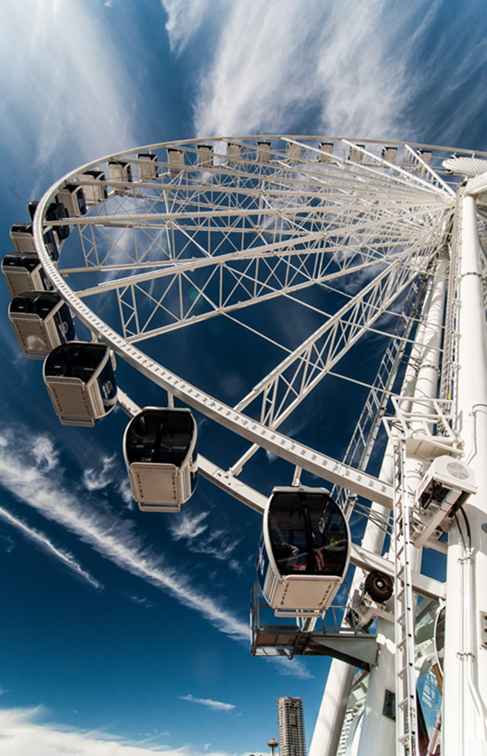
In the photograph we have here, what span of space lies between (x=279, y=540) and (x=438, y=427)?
283 centimetres

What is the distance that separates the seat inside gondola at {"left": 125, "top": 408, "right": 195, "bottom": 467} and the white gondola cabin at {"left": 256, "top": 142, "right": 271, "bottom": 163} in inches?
650

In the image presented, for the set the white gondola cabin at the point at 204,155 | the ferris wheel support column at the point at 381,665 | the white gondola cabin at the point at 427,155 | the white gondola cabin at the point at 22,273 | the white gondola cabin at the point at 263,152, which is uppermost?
the white gondola cabin at the point at 427,155

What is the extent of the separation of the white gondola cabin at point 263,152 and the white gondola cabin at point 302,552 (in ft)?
59.2

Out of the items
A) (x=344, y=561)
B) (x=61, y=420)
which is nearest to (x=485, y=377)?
(x=344, y=561)

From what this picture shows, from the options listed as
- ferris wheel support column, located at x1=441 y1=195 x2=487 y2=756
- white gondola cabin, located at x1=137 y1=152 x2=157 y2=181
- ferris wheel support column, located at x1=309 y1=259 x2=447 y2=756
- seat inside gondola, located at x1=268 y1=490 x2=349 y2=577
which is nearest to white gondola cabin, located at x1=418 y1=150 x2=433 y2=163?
white gondola cabin, located at x1=137 y1=152 x2=157 y2=181

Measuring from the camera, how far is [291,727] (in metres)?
98.9

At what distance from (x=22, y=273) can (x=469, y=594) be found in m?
10.9

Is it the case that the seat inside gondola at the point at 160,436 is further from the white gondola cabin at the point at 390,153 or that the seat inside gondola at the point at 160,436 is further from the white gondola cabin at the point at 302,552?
the white gondola cabin at the point at 390,153

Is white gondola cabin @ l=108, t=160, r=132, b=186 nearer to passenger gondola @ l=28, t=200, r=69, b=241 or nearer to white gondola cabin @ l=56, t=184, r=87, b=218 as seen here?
white gondola cabin @ l=56, t=184, r=87, b=218

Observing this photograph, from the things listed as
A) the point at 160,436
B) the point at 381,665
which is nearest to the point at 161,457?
the point at 160,436

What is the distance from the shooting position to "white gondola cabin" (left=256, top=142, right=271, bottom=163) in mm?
20547

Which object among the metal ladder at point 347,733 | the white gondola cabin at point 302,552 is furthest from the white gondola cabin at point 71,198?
the metal ladder at point 347,733

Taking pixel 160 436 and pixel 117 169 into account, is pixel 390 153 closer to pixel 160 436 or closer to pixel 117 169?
pixel 117 169

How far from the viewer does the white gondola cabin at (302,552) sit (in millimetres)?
5859
